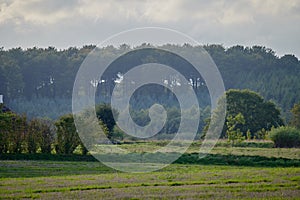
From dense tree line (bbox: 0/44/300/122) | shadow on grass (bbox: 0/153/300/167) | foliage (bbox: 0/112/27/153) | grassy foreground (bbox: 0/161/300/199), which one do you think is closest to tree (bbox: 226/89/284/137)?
dense tree line (bbox: 0/44/300/122)

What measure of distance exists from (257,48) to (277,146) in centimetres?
6216

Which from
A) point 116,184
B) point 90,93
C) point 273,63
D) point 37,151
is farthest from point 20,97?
point 116,184

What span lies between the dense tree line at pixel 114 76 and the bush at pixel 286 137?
103ft

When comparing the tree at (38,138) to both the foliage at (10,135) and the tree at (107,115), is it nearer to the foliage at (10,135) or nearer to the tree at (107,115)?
the foliage at (10,135)

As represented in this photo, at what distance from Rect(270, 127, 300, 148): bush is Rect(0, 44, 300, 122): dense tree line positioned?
31.4 metres

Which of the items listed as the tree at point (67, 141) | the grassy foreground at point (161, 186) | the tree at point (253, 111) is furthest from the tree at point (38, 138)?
the tree at point (253, 111)

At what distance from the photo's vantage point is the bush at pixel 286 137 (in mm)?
44719

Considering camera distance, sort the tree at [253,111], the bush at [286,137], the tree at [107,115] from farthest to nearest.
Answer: the tree at [253,111] → the tree at [107,115] → the bush at [286,137]

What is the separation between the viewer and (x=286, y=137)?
44812mm

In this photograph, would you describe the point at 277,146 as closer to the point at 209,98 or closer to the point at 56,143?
the point at 56,143

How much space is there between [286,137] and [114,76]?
46.2 m

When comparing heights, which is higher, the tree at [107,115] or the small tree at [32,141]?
the tree at [107,115]

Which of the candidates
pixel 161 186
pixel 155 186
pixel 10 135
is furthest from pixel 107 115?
pixel 161 186

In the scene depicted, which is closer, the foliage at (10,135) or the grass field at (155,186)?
the grass field at (155,186)
